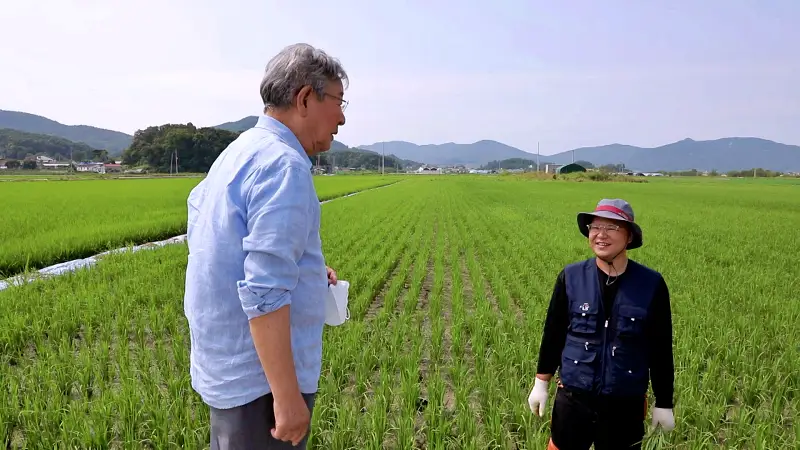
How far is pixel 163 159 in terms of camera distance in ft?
211

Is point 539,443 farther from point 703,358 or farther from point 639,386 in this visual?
point 703,358

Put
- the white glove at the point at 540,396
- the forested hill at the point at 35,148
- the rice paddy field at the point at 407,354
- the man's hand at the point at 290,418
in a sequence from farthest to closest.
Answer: the forested hill at the point at 35,148, the rice paddy field at the point at 407,354, the white glove at the point at 540,396, the man's hand at the point at 290,418

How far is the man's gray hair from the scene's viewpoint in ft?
3.75

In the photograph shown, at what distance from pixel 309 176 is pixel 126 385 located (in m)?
2.41

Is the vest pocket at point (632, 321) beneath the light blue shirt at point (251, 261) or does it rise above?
beneath

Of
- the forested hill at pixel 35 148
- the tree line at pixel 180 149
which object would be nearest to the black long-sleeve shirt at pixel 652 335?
the tree line at pixel 180 149

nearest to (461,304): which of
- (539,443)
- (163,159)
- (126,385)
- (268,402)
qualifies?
(539,443)

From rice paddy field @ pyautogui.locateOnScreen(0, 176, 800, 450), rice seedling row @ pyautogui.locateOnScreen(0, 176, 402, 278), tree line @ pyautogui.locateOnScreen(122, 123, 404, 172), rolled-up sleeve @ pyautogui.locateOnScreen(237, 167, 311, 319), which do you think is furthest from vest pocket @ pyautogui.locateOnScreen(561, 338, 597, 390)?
tree line @ pyautogui.locateOnScreen(122, 123, 404, 172)

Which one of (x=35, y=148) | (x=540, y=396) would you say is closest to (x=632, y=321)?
(x=540, y=396)

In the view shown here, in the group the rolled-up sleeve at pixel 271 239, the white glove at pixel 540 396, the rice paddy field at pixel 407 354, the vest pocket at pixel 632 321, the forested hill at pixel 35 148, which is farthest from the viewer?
the forested hill at pixel 35 148

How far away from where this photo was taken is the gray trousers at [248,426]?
44.9 inches

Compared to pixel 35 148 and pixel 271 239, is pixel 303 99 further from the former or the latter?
pixel 35 148

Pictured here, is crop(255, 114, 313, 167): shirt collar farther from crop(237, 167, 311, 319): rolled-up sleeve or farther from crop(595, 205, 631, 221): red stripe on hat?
crop(595, 205, 631, 221): red stripe on hat

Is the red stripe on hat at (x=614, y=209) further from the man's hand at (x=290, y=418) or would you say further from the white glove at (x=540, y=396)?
the man's hand at (x=290, y=418)
